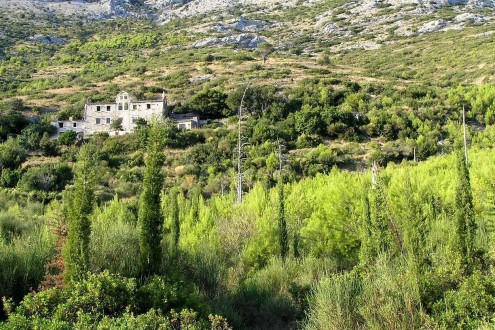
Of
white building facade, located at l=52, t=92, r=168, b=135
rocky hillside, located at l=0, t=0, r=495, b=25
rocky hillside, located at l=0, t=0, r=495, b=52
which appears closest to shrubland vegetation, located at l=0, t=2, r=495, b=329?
white building facade, located at l=52, t=92, r=168, b=135

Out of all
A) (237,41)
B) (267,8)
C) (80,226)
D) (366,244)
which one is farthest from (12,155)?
(267,8)

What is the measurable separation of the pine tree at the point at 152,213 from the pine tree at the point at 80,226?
3.85 feet

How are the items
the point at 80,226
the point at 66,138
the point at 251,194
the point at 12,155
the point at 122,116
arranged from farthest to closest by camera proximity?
the point at 122,116 < the point at 66,138 < the point at 12,155 < the point at 251,194 < the point at 80,226

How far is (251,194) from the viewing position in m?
19.0

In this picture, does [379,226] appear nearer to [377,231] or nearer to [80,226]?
[377,231]

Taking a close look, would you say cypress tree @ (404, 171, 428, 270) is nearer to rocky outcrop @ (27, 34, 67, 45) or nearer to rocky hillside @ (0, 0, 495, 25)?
rocky hillside @ (0, 0, 495, 25)

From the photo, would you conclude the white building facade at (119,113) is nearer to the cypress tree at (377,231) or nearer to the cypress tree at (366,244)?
the cypress tree at (366,244)

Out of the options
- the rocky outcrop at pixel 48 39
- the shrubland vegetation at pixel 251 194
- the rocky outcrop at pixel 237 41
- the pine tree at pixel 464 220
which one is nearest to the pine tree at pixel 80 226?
the shrubland vegetation at pixel 251 194

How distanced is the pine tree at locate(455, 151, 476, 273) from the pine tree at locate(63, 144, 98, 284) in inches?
294

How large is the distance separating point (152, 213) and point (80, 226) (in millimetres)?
1565

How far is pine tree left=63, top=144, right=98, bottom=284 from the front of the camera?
7838 millimetres

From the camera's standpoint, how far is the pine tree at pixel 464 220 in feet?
30.3

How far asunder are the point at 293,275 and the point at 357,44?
2697 inches

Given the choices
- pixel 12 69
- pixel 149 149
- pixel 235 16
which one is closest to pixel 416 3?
pixel 235 16
